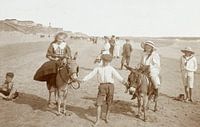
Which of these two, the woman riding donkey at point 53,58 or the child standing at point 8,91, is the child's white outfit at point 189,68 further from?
the child standing at point 8,91

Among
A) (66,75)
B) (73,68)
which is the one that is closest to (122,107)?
(66,75)

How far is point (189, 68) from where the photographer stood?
594 inches

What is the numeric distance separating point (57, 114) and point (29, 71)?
442 inches

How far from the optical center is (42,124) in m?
10.2

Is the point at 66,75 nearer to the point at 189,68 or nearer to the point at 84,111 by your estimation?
the point at 84,111

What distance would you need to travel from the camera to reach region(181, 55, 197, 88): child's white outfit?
15.1m

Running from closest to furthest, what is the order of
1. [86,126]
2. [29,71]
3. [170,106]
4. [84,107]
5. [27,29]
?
1. [86,126]
2. [84,107]
3. [170,106]
4. [29,71]
5. [27,29]

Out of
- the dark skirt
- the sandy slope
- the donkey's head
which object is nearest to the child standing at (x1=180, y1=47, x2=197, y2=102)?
the sandy slope

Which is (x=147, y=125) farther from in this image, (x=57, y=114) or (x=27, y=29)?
(x=27, y=29)

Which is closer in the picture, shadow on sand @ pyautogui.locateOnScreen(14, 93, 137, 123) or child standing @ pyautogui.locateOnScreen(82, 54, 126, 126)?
child standing @ pyautogui.locateOnScreen(82, 54, 126, 126)

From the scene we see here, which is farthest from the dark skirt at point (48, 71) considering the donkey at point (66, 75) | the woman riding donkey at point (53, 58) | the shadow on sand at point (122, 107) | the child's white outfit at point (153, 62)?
the child's white outfit at point (153, 62)

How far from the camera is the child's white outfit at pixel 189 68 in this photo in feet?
49.4

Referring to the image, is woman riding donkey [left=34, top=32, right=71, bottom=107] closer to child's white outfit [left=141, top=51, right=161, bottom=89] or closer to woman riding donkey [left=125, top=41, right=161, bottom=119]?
woman riding donkey [left=125, top=41, right=161, bottom=119]

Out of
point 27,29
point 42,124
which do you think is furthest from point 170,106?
point 27,29
